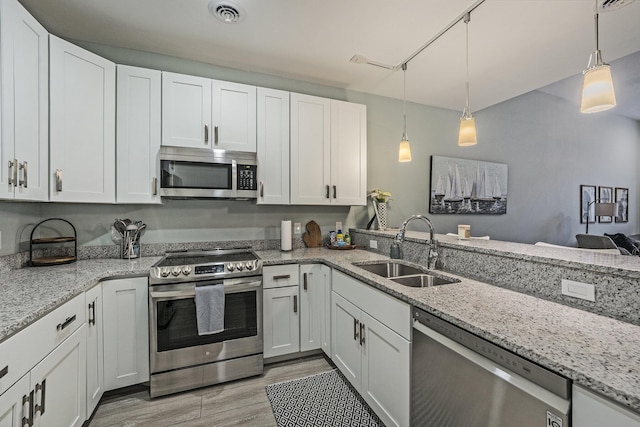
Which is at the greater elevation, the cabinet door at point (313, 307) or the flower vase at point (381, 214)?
the flower vase at point (381, 214)

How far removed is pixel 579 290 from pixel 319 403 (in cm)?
163

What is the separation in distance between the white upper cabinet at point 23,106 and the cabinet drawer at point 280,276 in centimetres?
155

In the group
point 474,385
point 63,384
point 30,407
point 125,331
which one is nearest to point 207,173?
point 125,331

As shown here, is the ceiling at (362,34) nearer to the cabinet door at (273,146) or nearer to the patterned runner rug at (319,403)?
the cabinet door at (273,146)

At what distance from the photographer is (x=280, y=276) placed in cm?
230

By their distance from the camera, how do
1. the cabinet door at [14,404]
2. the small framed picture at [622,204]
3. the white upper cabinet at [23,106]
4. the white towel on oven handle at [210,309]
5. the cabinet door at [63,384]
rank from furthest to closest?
the small framed picture at [622,204] → the white towel on oven handle at [210,309] → the white upper cabinet at [23,106] → the cabinet door at [63,384] → the cabinet door at [14,404]

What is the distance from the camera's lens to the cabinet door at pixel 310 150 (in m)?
2.67

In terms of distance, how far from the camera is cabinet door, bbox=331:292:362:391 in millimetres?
1852

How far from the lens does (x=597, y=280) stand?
1.15 m

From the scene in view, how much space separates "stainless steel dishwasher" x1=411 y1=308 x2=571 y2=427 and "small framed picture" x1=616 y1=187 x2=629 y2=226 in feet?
22.3

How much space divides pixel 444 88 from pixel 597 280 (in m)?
2.61

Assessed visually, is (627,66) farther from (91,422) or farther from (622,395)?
(91,422)

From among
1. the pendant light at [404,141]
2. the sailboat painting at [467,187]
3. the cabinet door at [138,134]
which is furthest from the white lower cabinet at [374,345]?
the sailboat painting at [467,187]

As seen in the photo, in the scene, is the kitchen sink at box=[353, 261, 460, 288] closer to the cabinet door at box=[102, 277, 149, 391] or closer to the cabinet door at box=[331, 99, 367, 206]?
the cabinet door at box=[331, 99, 367, 206]
